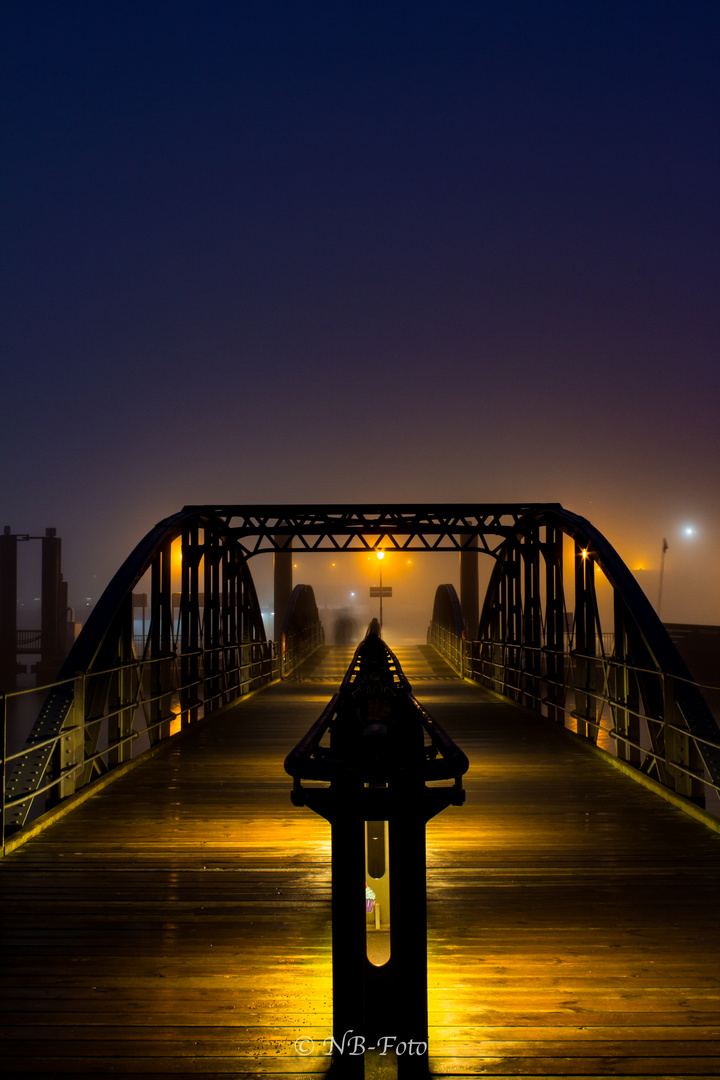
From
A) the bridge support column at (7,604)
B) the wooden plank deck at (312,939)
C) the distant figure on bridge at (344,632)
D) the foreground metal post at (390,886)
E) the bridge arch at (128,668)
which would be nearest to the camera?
the foreground metal post at (390,886)

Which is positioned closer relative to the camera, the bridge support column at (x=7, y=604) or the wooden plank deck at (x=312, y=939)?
the wooden plank deck at (x=312, y=939)

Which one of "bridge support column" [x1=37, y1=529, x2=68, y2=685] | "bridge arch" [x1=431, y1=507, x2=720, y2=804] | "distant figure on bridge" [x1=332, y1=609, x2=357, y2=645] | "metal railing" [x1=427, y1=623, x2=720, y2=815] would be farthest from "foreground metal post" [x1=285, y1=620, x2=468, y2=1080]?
"distant figure on bridge" [x1=332, y1=609, x2=357, y2=645]

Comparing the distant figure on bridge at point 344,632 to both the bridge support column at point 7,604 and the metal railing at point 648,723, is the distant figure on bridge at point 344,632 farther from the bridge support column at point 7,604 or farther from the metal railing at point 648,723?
the metal railing at point 648,723

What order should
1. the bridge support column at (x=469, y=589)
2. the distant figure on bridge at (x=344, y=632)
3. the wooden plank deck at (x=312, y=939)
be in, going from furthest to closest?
the distant figure on bridge at (x=344, y=632) → the bridge support column at (x=469, y=589) → the wooden plank deck at (x=312, y=939)

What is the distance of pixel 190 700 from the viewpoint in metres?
17.0

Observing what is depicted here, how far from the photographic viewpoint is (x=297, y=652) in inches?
1406

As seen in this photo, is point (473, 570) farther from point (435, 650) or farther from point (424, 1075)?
point (424, 1075)

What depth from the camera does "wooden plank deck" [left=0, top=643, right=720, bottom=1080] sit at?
364 cm

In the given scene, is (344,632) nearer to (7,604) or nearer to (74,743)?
(7,604)

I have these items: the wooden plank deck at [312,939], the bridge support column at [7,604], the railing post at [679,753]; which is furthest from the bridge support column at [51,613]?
the railing post at [679,753]

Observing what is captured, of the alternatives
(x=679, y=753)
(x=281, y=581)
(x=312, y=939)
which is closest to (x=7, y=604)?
(x=281, y=581)

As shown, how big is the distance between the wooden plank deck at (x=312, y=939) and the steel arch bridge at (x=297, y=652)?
28.7 inches

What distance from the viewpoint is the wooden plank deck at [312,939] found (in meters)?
3.64

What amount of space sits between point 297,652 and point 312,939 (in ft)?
102
